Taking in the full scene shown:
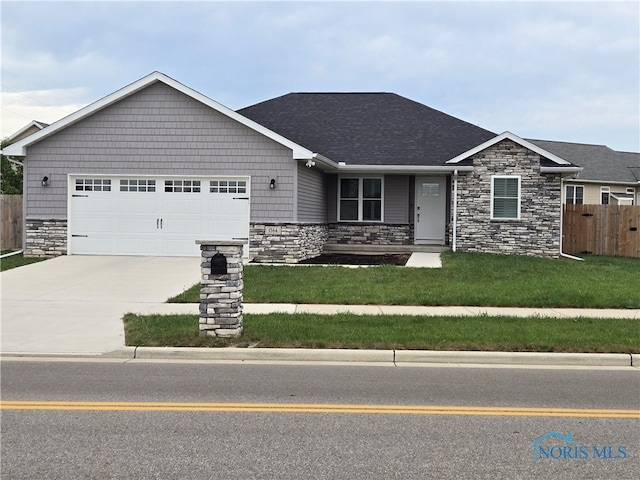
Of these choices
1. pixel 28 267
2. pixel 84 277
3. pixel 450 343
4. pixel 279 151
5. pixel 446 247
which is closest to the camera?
pixel 450 343

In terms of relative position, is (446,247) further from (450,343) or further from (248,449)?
(248,449)

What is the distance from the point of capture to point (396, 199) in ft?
76.4

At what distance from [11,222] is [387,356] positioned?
18.5m

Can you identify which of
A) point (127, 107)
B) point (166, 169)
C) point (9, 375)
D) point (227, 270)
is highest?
point (127, 107)

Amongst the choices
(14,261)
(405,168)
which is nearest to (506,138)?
(405,168)

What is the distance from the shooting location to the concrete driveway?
9.28 metres

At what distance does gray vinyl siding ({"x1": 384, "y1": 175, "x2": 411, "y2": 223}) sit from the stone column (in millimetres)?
14586

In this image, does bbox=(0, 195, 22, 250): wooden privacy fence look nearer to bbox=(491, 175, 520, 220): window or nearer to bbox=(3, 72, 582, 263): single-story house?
bbox=(3, 72, 582, 263): single-story house

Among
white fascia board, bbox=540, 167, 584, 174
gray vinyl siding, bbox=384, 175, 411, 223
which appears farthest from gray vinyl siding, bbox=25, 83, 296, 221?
white fascia board, bbox=540, 167, 584, 174

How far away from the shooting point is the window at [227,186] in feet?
63.3

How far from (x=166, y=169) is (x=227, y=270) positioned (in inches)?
429

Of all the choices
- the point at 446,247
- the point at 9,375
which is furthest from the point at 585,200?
the point at 9,375

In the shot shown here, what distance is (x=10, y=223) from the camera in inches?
886

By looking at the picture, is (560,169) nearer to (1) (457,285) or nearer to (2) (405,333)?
(1) (457,285)
